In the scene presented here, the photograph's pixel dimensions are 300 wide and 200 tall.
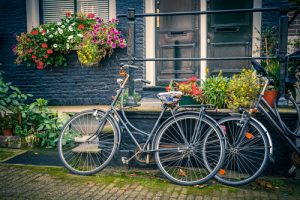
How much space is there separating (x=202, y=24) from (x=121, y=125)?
10.8ft

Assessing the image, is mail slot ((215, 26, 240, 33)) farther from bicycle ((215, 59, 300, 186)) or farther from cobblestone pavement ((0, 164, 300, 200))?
cobblestone pavement ((0, 164, 300, 200))

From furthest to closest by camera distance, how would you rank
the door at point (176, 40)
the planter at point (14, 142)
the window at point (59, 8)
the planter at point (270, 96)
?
the window at point (59, 8) → the door at point (176, 40) → the planter at point (14, 142) → the planter at point (270, 96)

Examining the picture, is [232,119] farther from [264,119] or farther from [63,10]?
[63,10]

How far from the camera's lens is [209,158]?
161 inches

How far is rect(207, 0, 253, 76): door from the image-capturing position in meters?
6.44

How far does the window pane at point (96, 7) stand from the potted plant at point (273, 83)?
12.5 feet

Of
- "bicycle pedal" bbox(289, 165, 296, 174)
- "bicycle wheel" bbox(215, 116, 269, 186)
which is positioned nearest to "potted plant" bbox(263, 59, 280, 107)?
"bicycle wheel" bbox(215, 116, 269, 186)

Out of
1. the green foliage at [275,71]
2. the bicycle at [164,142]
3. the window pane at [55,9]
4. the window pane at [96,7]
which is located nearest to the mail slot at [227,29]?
the window pane at [96,7]

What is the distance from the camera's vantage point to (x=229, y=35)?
6.56 meters

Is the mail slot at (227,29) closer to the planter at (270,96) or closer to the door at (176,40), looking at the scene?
the door at (176,40)

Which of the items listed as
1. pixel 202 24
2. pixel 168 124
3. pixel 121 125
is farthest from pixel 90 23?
pixel 168 124

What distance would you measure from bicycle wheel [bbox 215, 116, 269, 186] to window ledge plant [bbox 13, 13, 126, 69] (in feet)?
10.2

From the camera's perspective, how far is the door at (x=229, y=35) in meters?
6.44

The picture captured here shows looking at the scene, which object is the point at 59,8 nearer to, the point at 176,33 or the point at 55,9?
the point at 55,9
